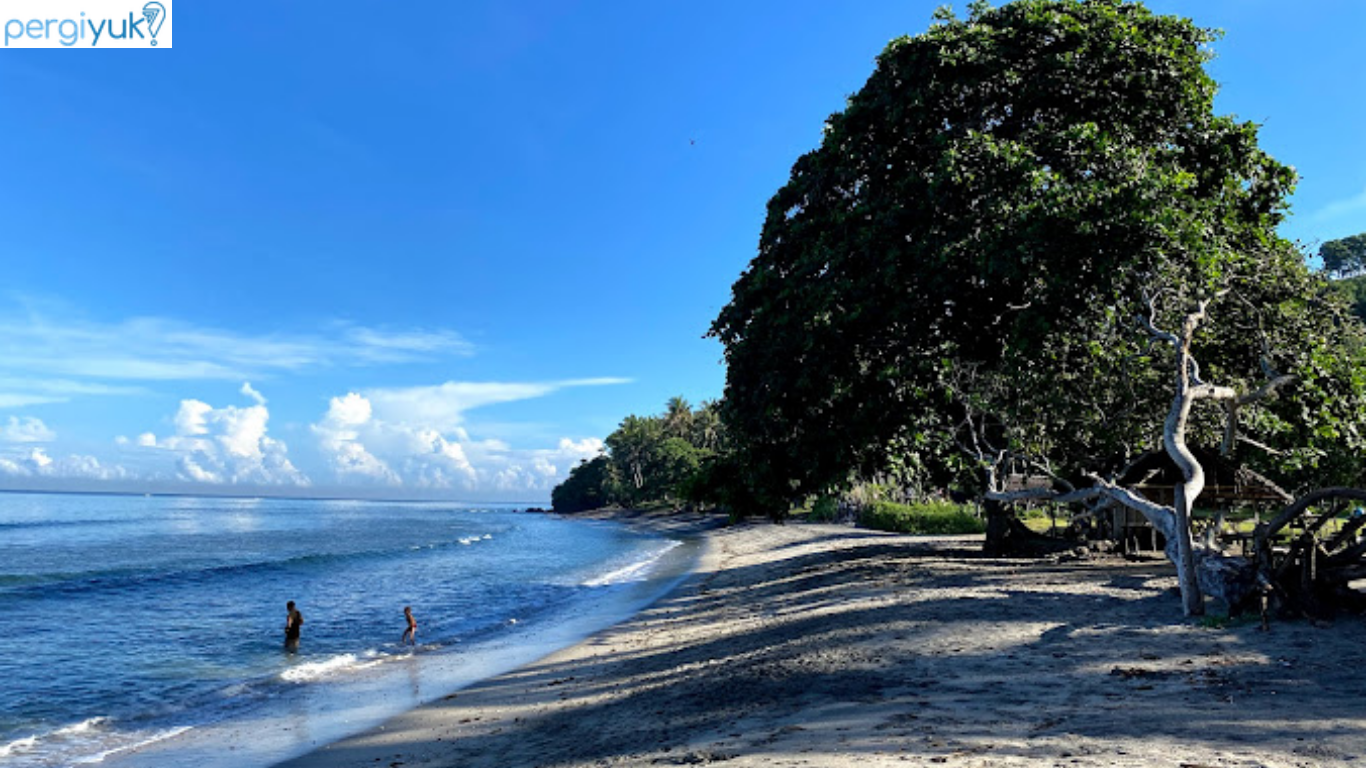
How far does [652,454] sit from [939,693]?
113866 mm

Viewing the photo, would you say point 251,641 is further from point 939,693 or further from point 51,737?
point 939,693

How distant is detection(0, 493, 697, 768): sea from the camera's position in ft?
42.7

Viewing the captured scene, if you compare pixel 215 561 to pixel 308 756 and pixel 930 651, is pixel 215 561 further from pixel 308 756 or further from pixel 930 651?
pixel 930 651

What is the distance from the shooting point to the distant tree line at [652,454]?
108 m

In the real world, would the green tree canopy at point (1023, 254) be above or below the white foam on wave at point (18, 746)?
above

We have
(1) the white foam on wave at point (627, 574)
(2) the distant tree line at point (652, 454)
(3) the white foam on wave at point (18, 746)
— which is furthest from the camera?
(2) the distant tree line at point (652, 454)

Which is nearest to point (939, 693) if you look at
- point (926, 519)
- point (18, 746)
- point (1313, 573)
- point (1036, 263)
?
point (1313, 573)

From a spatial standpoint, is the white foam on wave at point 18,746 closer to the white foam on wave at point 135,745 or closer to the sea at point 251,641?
the sea at point 251,641

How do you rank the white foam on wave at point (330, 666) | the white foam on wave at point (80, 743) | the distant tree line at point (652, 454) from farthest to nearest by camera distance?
the distant tree line at point (652, 454) < the white foam on wave at point (330, 666) < the white foam on wave at point (80, 743)

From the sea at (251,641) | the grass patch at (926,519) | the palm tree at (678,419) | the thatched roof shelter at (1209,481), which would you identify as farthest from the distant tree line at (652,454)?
the thatched roof shelter at (1209,481)

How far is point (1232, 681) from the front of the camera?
7.78 m

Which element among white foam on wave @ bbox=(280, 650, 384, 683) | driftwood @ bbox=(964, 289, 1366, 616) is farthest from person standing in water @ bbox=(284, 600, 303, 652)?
driftwood @ bbox=(964, 289, 1366, 616)

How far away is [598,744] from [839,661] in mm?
3564

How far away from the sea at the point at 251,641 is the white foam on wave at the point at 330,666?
0.27 feet
